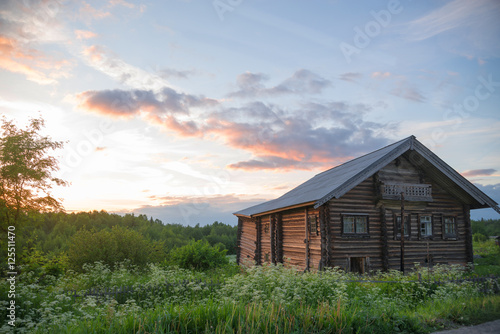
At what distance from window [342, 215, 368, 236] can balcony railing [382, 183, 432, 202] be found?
191 centimetres

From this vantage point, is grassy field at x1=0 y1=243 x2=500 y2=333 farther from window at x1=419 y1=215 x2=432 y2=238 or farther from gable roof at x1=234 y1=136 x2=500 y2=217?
window at x1=419 y1=215 x2=432 y2=238

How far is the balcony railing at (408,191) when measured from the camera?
2039 centimetres

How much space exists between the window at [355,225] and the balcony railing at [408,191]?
1.91 metres

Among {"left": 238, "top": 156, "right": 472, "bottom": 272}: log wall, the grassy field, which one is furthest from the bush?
the grassy field

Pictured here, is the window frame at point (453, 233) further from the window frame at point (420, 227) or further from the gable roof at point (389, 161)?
the gable roof at point (389, 161)

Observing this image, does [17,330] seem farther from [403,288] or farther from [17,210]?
[403,288]

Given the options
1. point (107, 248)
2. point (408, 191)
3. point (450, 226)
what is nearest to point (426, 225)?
point (450, 226)

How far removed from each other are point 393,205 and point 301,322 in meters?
15.8

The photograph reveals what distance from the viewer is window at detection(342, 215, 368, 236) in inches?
791

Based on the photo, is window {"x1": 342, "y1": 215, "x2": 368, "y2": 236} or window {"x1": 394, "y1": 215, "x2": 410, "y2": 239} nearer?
window {"x1": 342, "y1": 215, "x2": 368, "y2": 236}

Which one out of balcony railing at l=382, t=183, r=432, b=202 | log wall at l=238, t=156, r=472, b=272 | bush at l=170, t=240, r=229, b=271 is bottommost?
bush at l=170, t=240, r=229, b=271

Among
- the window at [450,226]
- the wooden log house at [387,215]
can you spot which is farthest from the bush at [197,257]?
Result: the window at [450,226]

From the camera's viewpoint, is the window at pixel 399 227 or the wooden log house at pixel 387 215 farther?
the window at pixel 399 227

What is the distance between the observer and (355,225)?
20.3m
